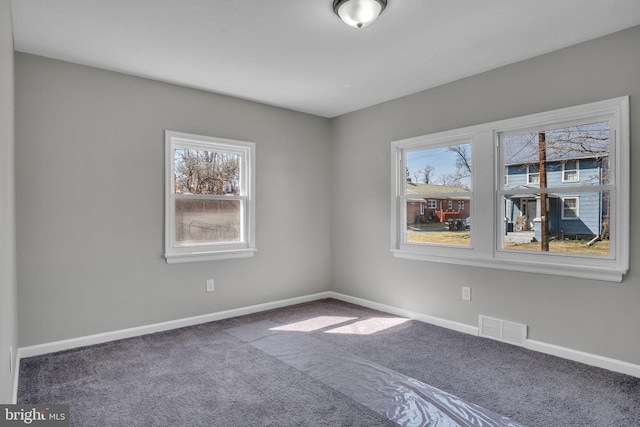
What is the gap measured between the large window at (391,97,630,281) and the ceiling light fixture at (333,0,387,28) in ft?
5.71

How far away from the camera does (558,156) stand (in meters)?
3.21

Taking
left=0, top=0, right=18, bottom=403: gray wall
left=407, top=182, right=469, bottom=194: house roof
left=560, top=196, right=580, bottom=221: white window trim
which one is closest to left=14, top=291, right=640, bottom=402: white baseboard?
left=0, top=0, right=18, bottom=403: gray wall

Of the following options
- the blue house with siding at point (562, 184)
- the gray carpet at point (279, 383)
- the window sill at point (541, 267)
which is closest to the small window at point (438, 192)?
the window sill at point (541, 267)

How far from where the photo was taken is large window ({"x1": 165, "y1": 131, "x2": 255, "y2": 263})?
3.88m

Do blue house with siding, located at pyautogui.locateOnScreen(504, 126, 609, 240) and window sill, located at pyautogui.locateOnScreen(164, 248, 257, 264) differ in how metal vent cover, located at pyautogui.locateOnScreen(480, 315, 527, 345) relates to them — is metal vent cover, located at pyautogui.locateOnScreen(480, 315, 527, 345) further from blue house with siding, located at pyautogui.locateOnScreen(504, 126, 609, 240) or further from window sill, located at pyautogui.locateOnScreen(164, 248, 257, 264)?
window sill, located at pyautogui.locateOnScreen(164, 248, 257, 264)

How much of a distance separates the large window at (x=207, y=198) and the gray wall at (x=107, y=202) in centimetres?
11

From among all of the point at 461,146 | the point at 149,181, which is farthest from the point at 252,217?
the point at 461,146

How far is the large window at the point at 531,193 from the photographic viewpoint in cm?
290

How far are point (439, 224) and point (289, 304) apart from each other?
209cm

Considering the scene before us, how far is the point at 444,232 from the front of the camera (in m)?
4.04

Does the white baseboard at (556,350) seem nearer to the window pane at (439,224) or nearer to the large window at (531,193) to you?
the large window at (531,193)

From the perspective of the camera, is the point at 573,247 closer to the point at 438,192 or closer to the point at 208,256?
the point at 438,192

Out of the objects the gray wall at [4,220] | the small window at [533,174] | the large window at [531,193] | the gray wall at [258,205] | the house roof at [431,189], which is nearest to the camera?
the gray wall at [4,220]

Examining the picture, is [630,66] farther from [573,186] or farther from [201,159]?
[201,159]
